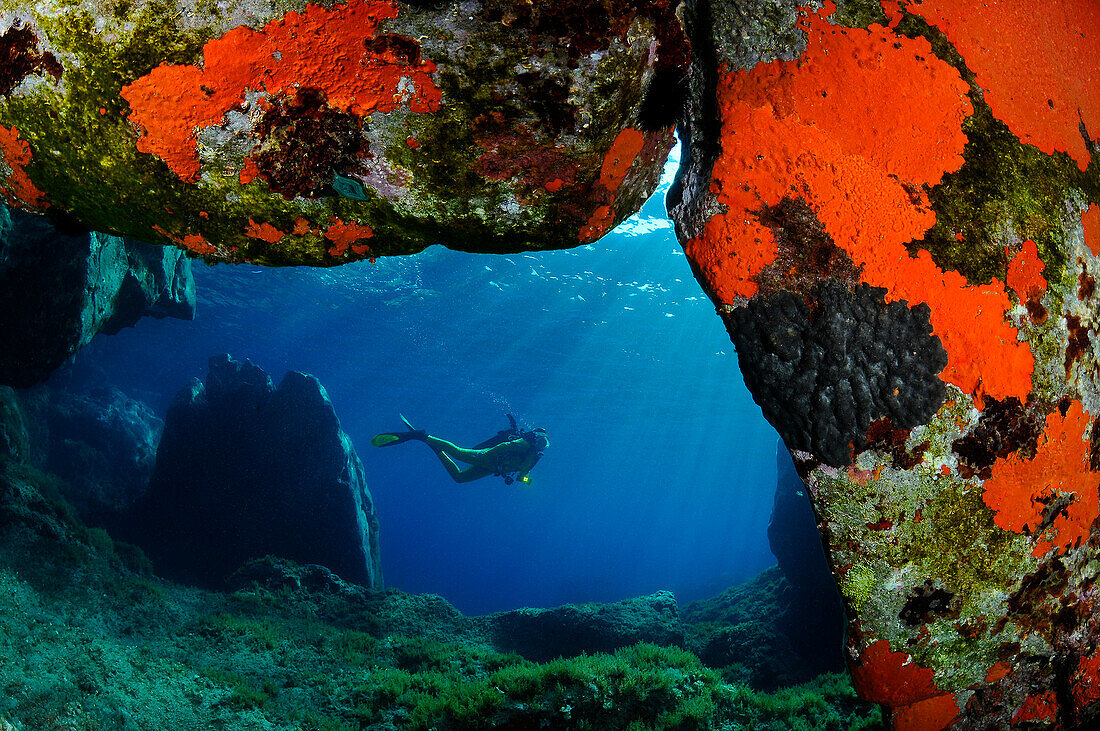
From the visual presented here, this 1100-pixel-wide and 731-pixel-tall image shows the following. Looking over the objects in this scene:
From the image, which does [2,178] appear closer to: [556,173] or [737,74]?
[556,173]

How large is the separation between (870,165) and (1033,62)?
131 cm

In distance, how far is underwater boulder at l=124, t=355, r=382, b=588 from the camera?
1275 cm

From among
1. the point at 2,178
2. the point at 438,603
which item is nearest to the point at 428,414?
the point at 438,603

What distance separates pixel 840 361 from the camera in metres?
2.06

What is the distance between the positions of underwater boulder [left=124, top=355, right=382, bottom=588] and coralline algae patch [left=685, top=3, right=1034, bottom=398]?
14.8m

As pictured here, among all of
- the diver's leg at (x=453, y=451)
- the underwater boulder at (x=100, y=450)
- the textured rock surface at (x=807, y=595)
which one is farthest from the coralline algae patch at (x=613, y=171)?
the underwater boulder at (x=100, y=450)

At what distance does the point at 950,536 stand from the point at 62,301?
1102 centimetres

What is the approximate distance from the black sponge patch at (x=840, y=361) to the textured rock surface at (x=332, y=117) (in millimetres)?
1111

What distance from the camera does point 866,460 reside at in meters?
2.07

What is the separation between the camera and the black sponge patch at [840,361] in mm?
1994

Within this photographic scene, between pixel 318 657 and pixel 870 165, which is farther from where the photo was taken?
pixel 318 657

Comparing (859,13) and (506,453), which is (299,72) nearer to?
(859,13)

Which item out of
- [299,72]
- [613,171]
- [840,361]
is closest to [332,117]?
[299,72]

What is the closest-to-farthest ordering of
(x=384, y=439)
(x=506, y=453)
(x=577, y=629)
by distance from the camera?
(x=577, y=629) → (x=384, y=439) → (x=506, y=453)
